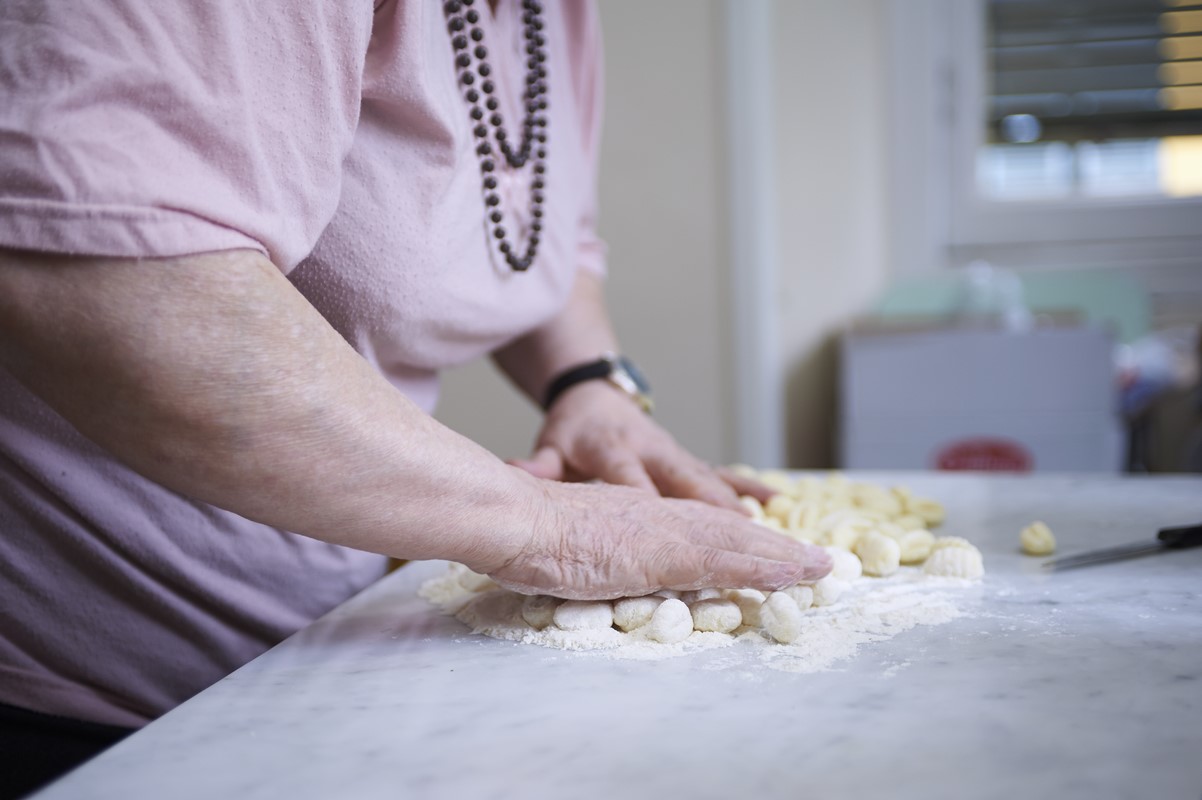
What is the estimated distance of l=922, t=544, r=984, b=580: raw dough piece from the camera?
27.5 inches

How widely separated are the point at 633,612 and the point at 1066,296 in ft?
8.58

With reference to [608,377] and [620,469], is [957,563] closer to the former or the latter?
[620,469]

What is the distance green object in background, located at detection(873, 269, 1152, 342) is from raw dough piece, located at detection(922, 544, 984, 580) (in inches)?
83.2

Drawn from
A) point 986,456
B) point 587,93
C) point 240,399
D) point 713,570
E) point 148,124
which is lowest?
point 986,456

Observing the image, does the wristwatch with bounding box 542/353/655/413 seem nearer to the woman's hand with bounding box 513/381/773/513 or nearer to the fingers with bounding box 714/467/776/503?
the woman's hand with bounding box 513/381/773/513

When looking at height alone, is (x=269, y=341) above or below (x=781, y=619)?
above

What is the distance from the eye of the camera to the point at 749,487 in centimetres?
91

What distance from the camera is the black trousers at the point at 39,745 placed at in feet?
1.97

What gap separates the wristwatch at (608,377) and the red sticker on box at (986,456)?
1.31 meters

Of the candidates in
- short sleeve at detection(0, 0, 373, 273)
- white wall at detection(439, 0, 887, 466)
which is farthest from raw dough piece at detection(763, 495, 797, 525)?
white wall at detection(439, 0, 887, 466)

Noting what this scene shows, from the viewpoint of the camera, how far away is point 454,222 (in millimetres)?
718

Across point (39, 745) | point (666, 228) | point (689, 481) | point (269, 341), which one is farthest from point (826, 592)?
point (666, 228)

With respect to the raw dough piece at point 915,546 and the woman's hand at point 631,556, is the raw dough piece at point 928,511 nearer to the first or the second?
the raw dough piece at point 915,546

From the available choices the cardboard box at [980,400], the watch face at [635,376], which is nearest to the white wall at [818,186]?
the cardboard box at [980,400]
